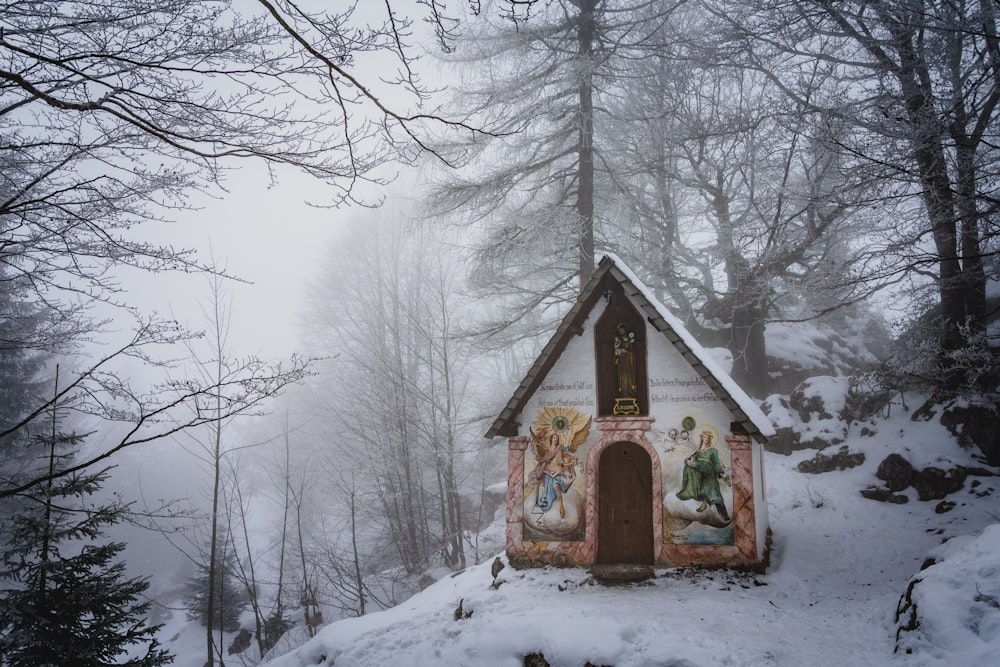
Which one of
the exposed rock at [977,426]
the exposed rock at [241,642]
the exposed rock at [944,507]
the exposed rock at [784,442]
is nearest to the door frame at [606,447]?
the exposed rock at [944,507]

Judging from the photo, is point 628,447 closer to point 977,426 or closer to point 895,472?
point 895,472

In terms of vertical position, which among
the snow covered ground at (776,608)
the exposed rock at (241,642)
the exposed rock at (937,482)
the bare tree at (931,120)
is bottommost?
the exposed rock at (241,642)

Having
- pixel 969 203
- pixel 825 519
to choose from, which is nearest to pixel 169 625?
pixel 825 519

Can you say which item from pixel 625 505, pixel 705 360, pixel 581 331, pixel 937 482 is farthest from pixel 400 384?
pixel 937 482

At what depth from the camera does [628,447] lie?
9.12 metres

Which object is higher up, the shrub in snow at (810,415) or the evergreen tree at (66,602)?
the shrub in snow at (810,415)

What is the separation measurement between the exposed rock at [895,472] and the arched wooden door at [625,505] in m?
6.32

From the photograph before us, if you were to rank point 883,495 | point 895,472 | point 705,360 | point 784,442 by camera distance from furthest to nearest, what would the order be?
point 784,442 → point 895,472 → point 883,495 → point 705,360

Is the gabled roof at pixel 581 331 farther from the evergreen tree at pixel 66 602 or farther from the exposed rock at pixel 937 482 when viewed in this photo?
the evergreen tree at pixel 66 602

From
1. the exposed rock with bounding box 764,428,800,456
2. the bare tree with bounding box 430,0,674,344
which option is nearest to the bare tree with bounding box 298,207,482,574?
the bare tree with bounding box 430,0,674,344

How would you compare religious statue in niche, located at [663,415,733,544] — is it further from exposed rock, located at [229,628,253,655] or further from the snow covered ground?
exposed rock, located at [229,628,253,655]

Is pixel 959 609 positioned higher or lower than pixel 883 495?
higher

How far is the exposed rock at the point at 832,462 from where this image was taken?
40.3ft

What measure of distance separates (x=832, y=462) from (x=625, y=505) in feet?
23.2
